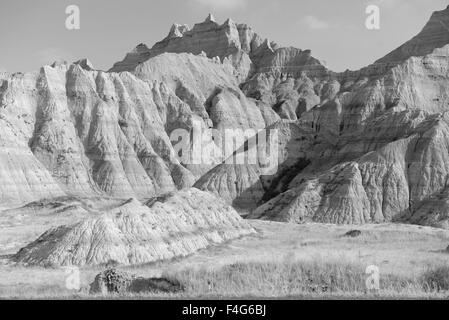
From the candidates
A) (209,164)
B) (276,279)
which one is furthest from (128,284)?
(209,164)

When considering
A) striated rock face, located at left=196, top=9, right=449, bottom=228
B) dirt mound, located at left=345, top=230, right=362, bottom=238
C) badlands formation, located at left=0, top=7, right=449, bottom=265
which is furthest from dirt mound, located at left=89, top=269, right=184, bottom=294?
striated rock face, located at left=196, top=9, right=449, bottom=228

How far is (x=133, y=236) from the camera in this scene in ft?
132

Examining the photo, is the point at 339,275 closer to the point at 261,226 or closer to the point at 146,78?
the point at 261,226

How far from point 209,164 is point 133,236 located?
9308 centimetres

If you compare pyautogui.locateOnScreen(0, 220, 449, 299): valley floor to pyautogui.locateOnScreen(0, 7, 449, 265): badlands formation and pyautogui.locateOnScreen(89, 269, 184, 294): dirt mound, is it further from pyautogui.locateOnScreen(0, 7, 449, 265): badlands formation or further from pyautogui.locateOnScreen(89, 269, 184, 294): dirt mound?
pyautogui.locateOnScreen(0, 7, 449, 265): badlands formation

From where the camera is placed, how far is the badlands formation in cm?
4563

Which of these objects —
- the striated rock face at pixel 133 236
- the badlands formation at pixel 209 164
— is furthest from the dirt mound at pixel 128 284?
the badlands formation at pixel 209 164

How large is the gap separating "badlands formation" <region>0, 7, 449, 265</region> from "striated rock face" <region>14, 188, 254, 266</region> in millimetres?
106

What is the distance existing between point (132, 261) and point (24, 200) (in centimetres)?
6071

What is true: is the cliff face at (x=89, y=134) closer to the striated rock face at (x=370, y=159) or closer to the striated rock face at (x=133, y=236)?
the striated rock face at (x=370, y=159)

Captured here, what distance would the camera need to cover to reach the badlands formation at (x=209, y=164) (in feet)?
150

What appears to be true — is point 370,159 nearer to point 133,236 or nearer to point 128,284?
point 133,236

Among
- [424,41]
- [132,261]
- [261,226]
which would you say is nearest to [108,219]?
[132,261]

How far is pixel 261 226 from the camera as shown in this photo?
63625mm
